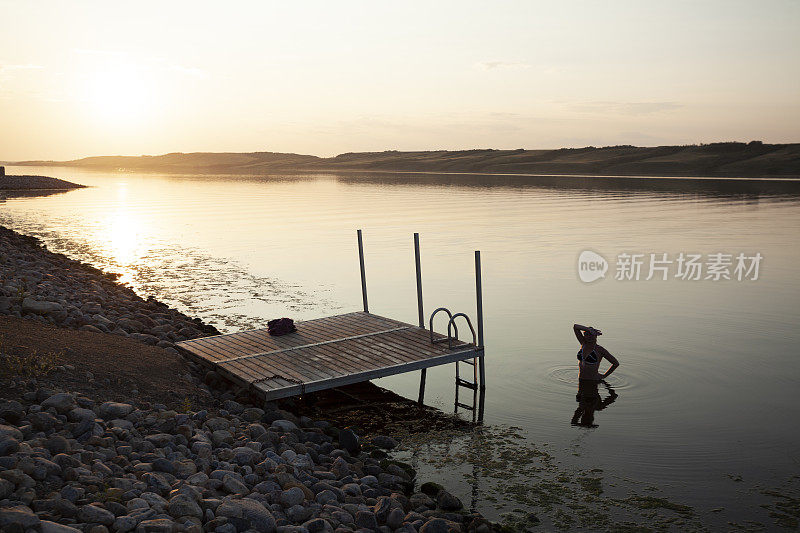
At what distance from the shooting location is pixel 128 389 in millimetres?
10414

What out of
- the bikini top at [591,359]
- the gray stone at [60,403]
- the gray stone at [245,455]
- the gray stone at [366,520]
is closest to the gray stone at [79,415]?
the gray stone at [60,403]

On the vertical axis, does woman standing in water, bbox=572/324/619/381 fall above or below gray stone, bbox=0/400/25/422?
below

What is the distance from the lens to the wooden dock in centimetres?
1182

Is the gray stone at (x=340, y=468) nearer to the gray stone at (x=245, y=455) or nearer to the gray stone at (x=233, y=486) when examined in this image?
the gray stone at (x=245, y=455)

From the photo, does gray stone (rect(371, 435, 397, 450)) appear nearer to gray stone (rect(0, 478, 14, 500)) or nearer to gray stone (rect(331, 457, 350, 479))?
gray stone (rect(331, 457, 350, 479))

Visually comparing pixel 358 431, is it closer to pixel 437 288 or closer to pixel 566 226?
pixel 437 288

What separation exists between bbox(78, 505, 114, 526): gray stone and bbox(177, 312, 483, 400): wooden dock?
15.2ft

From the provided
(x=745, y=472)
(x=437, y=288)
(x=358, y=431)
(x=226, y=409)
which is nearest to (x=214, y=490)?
(x=226, y=409)

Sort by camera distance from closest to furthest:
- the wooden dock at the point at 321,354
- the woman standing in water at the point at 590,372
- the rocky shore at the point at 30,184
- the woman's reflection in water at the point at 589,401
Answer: the wooden dock at the point at 321,354
the woman's reflection in water at the point at 589,401
the woman standing in water at the point at 590,372
the rocky shore at the point at 30,184

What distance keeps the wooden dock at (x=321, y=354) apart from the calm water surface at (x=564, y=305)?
94 centimetres

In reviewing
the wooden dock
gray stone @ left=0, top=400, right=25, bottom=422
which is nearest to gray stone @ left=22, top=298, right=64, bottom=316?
the wooden dock

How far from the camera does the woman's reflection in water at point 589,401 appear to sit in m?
12.0

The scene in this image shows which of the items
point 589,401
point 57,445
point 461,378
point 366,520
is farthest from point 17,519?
point 461,378

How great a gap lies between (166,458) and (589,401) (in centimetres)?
764
